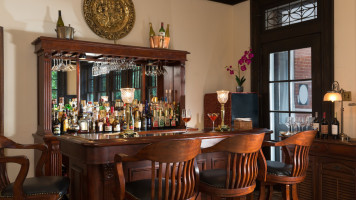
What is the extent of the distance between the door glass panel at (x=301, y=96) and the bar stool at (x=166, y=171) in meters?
3.00

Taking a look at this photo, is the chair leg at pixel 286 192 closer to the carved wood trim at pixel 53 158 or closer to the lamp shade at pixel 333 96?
the lamp shade at pixel 333 96

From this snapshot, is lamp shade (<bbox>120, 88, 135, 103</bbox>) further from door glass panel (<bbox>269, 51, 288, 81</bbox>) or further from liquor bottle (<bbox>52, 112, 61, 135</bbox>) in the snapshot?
door glass panel (<bbox>269, 51, 288, 81</bbox>)

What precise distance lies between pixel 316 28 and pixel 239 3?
1677 millimetres

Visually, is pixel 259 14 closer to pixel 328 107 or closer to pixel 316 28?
pixel 316 28

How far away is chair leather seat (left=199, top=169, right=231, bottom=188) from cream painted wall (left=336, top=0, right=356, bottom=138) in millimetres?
2436

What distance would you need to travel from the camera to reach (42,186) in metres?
2.59

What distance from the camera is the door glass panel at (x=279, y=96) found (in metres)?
5.12

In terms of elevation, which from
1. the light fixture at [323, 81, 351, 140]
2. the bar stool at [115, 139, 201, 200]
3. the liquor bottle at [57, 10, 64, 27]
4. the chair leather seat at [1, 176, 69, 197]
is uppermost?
the liquor bottle at [57, 10, 64, 27]

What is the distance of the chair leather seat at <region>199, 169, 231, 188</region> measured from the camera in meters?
2.48

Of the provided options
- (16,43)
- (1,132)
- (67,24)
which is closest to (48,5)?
(67,24)

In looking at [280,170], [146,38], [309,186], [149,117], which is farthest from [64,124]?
[309,186]

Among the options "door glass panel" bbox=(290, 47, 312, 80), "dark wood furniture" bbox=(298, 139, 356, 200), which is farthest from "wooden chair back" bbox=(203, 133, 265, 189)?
"door glass panel" bbox=(290, 47, 312, 80)

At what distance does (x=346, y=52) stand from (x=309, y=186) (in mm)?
1760

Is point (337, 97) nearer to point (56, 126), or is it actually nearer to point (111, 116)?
point (111, 116)
